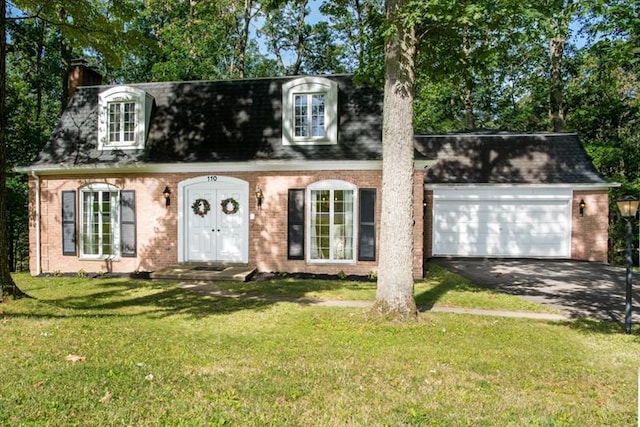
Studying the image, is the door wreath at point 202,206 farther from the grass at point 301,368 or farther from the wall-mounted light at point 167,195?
the grass at point 301,368

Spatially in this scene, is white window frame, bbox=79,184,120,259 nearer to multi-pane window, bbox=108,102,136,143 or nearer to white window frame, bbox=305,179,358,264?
multi-pane window, bbox=108,102,136,143

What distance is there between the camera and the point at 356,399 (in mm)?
4145

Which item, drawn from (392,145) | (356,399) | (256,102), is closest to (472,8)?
(392,145)

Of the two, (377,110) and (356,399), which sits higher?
(377,110)

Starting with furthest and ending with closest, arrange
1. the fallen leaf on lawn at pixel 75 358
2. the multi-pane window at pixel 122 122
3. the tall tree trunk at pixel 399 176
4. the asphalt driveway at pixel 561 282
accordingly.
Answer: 1. the multi-pane window at pixel 122 122
2. the asphalt driveway at pixel 561 282
3. the tall tree trunk at pixel 399 176
4. the fallen leaf on lawn at pixel 75 358

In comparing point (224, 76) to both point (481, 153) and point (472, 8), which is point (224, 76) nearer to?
point (481, 153)

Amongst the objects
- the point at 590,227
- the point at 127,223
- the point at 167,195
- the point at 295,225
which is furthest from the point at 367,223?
the point at 590,227

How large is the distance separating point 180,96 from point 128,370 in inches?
445

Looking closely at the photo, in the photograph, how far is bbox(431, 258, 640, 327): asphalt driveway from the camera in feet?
29.0

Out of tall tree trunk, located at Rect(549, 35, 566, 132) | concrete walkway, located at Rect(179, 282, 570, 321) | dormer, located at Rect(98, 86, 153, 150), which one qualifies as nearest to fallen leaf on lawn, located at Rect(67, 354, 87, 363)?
concrete walkway, located at Rect(179, 282, 570, 321)

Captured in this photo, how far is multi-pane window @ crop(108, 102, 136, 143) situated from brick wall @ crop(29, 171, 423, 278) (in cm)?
139

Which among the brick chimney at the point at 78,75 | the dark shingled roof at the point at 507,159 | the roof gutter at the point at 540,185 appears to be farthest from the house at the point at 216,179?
the dark shingled roof at the point at 507,159

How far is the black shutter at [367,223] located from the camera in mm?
12195

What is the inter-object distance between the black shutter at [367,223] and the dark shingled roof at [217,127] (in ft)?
3.48
